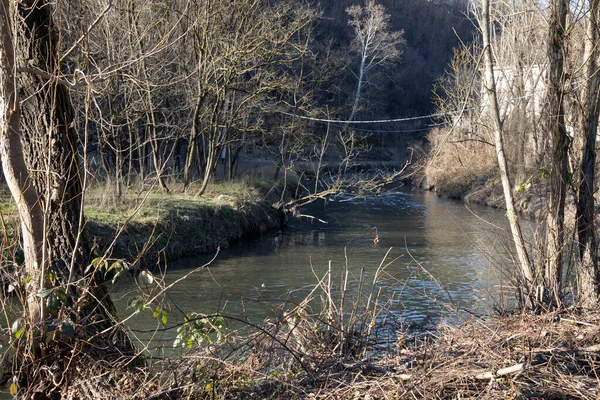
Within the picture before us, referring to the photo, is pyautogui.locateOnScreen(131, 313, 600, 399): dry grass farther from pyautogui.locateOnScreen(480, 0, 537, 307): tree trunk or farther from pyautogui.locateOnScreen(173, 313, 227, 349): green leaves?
pyautogui.locateOnScreen(480, 0, 537, 307): tree trunk

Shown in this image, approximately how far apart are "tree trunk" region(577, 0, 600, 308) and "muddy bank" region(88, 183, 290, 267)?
26.9ft

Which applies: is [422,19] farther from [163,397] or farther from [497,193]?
[163,397]

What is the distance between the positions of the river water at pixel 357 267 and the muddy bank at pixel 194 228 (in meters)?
0.42

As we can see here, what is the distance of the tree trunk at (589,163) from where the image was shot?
6.61 metres

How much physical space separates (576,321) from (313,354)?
2.32 meters

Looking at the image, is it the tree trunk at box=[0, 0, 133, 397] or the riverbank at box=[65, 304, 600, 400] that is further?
the tree trunk at box=[0, 0, 133, 397]

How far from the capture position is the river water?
9.25m

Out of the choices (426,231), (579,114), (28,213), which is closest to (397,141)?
(426,231)

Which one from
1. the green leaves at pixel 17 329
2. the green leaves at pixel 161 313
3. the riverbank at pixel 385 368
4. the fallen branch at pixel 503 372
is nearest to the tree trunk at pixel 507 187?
the riverbank at pixel 385 368

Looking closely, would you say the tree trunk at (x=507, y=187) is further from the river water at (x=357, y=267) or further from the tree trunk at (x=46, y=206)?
the tree trunk at (x=46, y=206)

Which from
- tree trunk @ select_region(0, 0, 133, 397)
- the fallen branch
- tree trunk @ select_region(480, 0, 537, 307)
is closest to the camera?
the fallen branch

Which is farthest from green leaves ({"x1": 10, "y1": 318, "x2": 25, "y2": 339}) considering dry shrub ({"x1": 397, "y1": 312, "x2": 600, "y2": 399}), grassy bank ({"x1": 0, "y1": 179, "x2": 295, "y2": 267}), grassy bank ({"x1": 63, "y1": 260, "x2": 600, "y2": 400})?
grassy bank ({"x1": 0, "y1": 179, "x2": 295, "y2": 267})

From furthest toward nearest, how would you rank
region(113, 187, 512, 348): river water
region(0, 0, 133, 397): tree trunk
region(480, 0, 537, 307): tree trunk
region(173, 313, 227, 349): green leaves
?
1. region(113, 187, 512, 348): river water
2. region(480, 0, 537, 307): tree trunk
3. region(173, 313, 227, 349): green leaves
4. region(0, 0, 133, 397): tree trunk

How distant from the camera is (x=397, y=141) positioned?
5272 cm
